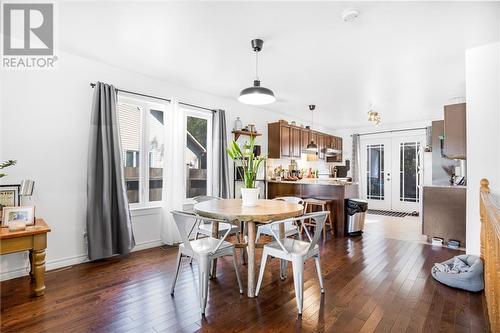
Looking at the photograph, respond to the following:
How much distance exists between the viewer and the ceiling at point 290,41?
2.21m

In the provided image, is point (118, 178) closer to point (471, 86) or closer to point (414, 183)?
point (471, 86)

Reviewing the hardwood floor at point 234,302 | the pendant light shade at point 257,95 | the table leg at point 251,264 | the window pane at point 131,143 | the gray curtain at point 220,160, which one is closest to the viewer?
the hardwood floor at point 234,302

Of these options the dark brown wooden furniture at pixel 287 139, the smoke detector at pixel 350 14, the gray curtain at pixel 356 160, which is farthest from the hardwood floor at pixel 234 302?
the gray curtain at pixel 356 160

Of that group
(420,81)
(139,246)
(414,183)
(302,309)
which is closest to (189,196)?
(139,246)

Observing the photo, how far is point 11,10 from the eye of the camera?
2.29 m

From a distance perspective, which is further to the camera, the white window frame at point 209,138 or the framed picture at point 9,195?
the white window frame at point 209,138

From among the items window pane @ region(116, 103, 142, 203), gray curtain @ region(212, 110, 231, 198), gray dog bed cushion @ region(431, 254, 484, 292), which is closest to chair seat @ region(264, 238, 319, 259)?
gray dog bed cushion @ region(431, 254, 484, 292)

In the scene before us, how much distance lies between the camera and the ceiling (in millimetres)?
2209

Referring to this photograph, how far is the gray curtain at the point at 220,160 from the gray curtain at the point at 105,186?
1.53 meters

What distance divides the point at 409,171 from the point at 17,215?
8.19 metres

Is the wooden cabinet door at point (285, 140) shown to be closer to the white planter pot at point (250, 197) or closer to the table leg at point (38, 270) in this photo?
the white planter pot at point (250, 197)

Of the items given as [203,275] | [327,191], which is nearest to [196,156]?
[327,191]

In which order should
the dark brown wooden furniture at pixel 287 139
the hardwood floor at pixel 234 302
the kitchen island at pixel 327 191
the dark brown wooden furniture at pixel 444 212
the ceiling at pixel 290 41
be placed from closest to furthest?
the hardwood floor at pixel 234 302 < the ceiling at pixel 290 41 < the dark brown wooden furniture at pixel 444 212 < the kitchen island at pixel 327 191 < the dark brown wooden furniture at pixel 287 139

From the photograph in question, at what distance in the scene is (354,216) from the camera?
4613 mm
